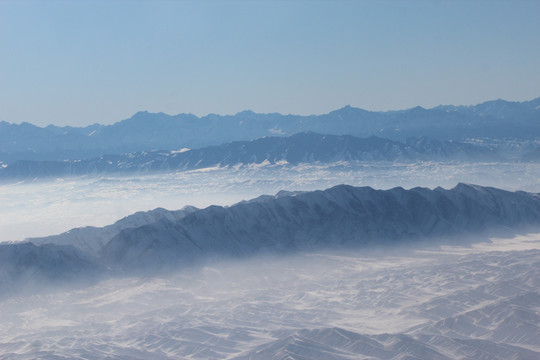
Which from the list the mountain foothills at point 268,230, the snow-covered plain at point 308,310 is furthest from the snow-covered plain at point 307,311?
the mountain foothills at point 268,230

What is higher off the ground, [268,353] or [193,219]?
[193,219]

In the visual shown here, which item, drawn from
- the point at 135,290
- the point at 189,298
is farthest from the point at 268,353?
the point at 135,290

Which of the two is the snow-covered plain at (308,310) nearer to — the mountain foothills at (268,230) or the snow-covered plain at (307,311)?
the snow-covered plain at (307,311)

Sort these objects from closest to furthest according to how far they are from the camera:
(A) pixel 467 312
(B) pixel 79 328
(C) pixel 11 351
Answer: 1. (C) pixel 11 351
2. (A) pixel 467 312
3. (B) pixel 79 328

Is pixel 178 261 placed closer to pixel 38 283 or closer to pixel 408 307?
pixel 38 283

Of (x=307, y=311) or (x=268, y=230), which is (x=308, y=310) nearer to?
(x=307, y=311)

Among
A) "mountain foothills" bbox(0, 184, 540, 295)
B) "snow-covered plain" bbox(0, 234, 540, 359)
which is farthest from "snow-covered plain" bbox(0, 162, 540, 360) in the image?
"mountain foothills" bbox(0, 184, 540, 295)

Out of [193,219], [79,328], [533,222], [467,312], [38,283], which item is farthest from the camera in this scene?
[533,222]

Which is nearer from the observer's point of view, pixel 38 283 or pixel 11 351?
pixel 11 351
